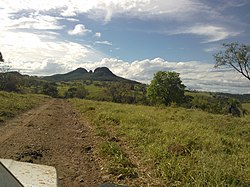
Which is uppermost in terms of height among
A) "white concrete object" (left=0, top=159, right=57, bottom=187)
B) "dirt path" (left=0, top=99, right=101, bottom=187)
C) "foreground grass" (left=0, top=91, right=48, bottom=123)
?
"white concrete object" (left=0, top=159, right=57, bottom=187)

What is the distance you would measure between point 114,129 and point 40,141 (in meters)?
3.67

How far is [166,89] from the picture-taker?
176 ft

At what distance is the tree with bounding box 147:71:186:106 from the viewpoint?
53.7 m

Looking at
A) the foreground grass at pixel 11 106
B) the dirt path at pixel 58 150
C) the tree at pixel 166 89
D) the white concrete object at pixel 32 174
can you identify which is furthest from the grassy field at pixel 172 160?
the tree at pixel 166 89

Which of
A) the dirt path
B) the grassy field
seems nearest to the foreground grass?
the dirt path

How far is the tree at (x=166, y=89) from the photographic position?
53.7 metres

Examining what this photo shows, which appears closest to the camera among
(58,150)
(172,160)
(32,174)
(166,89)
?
(32,174)

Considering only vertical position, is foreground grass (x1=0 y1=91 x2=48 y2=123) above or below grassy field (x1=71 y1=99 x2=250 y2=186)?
above

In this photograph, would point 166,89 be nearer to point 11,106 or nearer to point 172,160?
point 11,106

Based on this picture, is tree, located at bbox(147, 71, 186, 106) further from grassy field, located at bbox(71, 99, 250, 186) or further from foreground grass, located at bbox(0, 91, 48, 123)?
grassy field, located at bbox(71, 99, 250, 186)

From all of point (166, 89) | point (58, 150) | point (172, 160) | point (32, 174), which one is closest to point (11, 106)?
point (58, 150)

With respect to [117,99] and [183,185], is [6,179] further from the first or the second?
[117,99]

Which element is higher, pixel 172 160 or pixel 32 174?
pixel 32 174

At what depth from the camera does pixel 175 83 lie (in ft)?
180
